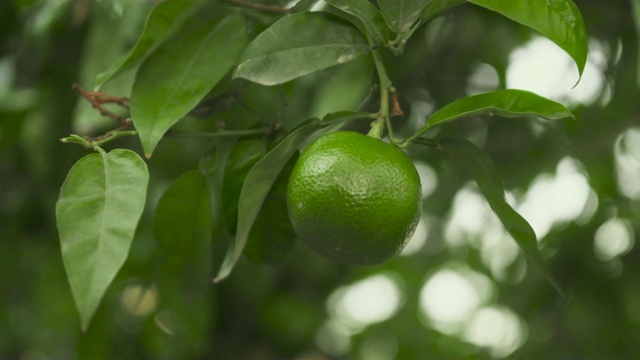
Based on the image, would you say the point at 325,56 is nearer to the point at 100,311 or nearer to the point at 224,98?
the point at 224,98

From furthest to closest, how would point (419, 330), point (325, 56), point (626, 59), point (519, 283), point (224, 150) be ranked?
point (419, 330)
point (519, 283)
point (626, 59)
point (224, 150)
point (325, 56)

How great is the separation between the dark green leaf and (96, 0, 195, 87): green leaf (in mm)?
149

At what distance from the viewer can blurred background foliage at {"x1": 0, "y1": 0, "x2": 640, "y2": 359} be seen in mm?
1428

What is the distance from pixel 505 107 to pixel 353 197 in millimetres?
151

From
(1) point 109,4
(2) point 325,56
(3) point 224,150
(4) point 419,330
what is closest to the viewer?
(2) point 325,56

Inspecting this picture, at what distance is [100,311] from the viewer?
5.93 ft

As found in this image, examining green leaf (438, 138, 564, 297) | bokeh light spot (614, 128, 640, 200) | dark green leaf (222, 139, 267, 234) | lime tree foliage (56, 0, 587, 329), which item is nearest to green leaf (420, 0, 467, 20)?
lime tree foliage (56, 0, 587, 329)

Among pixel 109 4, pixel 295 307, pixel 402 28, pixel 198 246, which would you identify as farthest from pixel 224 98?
pixel 295 307

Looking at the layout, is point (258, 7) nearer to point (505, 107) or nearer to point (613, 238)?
point (505, 107)

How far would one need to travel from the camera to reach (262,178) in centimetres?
77

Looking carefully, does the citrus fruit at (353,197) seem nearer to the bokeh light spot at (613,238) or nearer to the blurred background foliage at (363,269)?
the blurred background foliage at (363,269)

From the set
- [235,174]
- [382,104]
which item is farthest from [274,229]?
[382,104]

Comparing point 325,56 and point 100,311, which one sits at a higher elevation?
point 325,56

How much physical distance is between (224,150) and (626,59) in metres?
0.91
